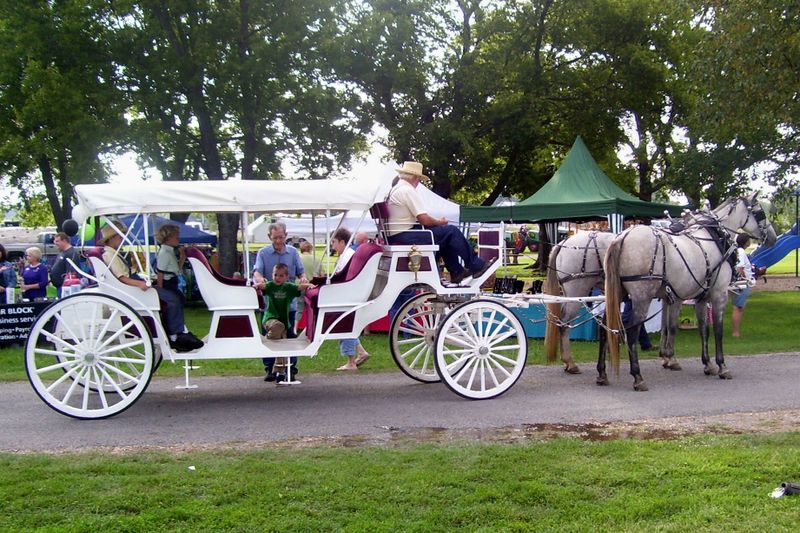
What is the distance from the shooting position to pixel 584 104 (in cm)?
2595

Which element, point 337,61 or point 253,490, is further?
point 337,61

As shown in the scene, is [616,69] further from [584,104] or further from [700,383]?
[700,383]

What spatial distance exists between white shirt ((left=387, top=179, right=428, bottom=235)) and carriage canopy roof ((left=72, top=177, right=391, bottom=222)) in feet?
1.24

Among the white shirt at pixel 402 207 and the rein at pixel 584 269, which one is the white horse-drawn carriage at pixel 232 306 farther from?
the rein at pixel 584 269

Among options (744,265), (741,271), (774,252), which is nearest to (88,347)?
(741,271)

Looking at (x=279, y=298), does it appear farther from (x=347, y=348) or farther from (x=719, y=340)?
(x=719, y=340)

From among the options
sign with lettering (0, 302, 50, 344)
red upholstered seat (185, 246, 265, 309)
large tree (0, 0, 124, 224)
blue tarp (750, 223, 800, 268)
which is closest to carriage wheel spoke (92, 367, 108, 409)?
red upholstered seat (185, 246, 265, 309)

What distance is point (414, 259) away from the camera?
25.4ft

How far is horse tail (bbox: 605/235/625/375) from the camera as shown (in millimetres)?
8328

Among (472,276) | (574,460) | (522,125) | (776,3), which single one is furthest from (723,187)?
(574,460)

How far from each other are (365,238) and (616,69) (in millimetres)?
18601

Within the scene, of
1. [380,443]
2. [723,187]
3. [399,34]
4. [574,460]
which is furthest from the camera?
[399,34]

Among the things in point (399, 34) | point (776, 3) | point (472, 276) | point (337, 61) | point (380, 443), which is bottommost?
point (380, 443)

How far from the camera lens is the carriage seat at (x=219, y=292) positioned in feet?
24.0
